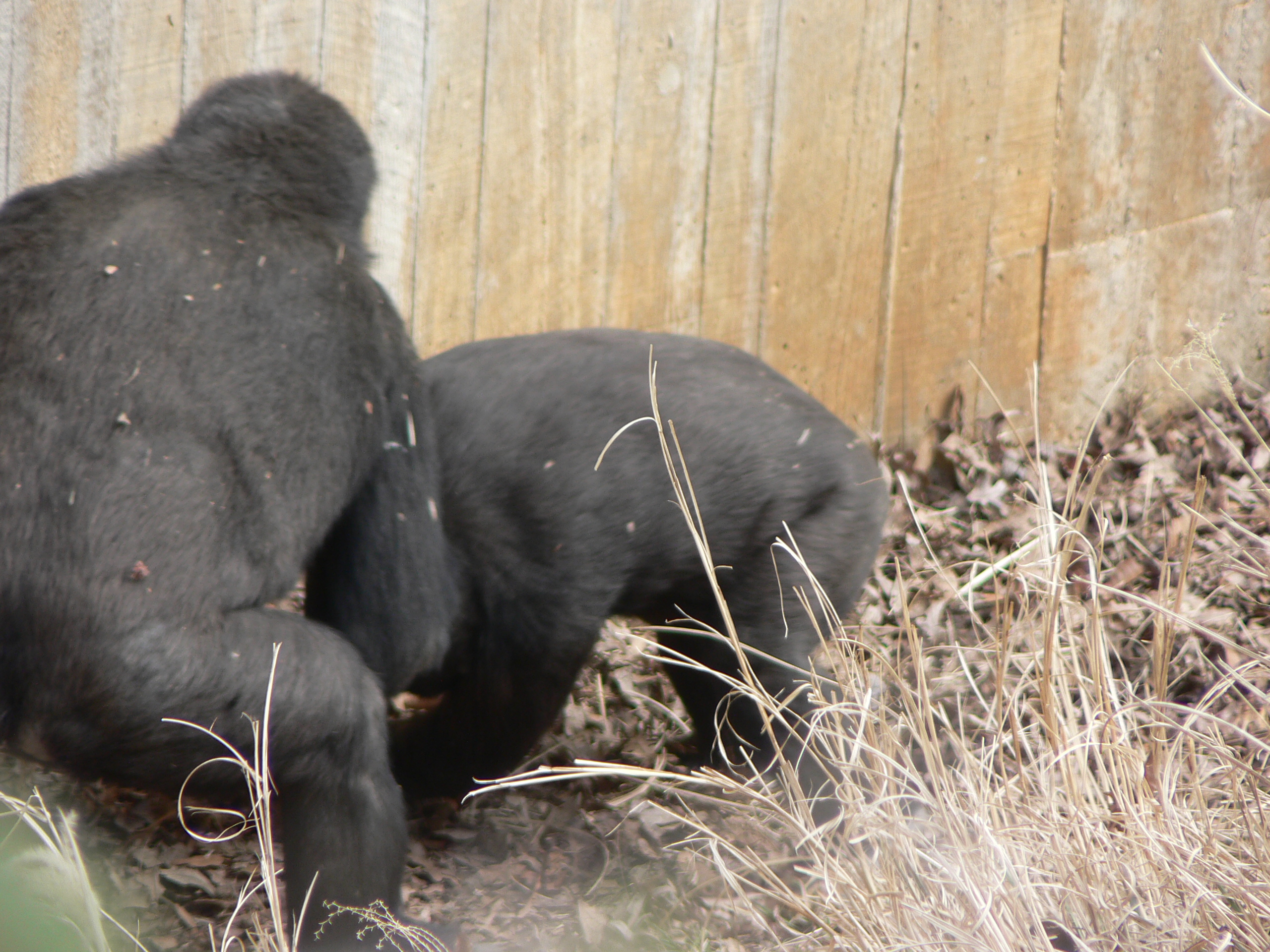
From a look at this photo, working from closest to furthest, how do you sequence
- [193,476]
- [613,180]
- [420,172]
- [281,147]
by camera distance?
[193,476] < [281,147] < [420,172] < [613,180]

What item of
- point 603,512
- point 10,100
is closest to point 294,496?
point 603,512

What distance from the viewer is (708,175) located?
3705mm

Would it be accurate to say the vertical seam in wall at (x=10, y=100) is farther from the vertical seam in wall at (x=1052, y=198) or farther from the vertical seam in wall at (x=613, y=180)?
the vertical seam in wall at (x=1052, y=198)

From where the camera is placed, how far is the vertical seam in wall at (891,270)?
12.3ft

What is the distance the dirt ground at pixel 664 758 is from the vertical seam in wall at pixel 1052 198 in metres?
0.33

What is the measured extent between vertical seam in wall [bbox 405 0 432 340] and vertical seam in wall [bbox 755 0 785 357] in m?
1.08

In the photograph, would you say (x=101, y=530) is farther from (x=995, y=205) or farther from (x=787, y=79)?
(x=995, y=205)

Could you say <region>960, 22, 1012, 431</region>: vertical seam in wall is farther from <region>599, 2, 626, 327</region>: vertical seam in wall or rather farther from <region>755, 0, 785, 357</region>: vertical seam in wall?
<region>599, 2, 626, 327</region>: vertical seam in wall

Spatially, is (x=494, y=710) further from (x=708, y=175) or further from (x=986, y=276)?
(x=986, y=276)

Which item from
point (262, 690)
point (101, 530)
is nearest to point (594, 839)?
point (262, 690)

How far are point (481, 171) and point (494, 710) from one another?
5.64 feet

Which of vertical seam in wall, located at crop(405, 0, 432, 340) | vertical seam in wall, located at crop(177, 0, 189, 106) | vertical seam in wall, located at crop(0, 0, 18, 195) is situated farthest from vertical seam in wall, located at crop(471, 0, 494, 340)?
vertical seam in wall, located at crop(0, 0, 18, 195)

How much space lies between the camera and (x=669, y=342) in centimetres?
271

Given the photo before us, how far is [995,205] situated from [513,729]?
2.38m
